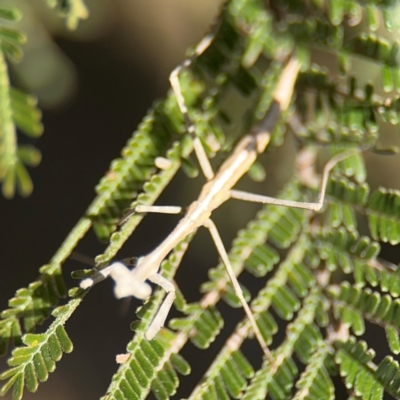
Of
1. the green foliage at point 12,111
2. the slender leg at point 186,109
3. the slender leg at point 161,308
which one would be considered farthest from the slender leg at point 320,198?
the green foliage at point 12,111

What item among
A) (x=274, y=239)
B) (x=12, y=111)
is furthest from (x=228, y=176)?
(x=12, y=111)

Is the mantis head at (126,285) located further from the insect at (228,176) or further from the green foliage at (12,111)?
the green foliage at (12,111)

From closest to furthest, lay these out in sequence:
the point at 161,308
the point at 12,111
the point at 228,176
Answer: the point at 12,111 → the point at 161,308 → the point at 228,176

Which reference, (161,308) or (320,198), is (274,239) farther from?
(161,308)

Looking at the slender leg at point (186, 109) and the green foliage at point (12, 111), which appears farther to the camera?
the slender leg at point (186, 109)

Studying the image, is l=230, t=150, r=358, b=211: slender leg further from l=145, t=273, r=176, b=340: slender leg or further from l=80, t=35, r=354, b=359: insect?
l=145, t=273, r=176, b=340: slender leg
